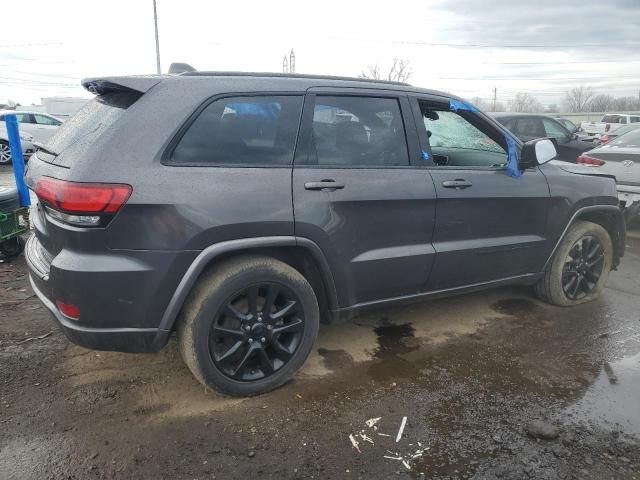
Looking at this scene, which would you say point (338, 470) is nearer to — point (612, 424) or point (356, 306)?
point (356, 306)

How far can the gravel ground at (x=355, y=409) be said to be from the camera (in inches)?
95.9

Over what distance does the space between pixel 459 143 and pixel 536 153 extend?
2.27ft

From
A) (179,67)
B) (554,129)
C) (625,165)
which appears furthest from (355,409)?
(554,129)

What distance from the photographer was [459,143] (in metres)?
4.27

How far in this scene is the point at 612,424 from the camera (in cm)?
280

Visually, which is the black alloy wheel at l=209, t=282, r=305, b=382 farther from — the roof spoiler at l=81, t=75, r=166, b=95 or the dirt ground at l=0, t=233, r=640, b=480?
the roof spoiler at l=81, t=75, r=166, b=95

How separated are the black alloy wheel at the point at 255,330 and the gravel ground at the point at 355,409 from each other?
0.20 meters

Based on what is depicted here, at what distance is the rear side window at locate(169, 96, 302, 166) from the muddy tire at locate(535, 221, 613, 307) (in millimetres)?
2645

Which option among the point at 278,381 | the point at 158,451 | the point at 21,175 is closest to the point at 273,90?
the point at 278,381

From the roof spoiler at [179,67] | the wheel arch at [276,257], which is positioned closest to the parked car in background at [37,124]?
the roof spoiler at [179,67]

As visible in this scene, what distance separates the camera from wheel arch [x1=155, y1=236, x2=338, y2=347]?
8.59 ft

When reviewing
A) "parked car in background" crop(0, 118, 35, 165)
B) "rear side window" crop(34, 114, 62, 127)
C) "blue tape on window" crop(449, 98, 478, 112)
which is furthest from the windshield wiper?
"rear side window" crop(34, 114, 62, 127)

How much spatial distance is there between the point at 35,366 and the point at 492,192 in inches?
129

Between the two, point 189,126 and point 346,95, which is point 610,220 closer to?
point 346,95
